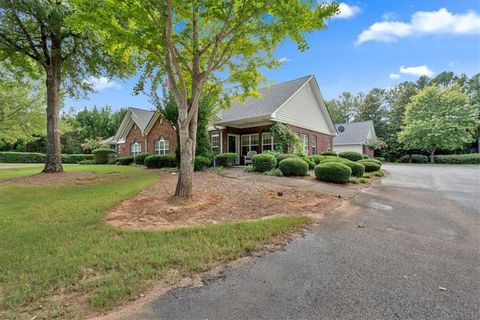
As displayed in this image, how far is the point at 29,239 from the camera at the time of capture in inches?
172

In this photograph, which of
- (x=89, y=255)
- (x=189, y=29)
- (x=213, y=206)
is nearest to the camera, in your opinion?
(x=89, y=255)

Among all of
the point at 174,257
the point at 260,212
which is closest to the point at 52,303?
the point at 174,257

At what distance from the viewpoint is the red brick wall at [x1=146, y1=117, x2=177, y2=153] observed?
Answer: 2141 cm

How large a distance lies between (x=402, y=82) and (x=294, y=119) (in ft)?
145

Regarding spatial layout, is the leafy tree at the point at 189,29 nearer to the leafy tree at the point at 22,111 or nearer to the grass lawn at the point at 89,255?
the grass lawn at the point at 89,255

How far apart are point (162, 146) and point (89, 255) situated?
19567mm

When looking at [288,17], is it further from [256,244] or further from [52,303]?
[52,303]

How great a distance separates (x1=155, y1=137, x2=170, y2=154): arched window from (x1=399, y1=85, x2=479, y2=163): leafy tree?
28.1 meters

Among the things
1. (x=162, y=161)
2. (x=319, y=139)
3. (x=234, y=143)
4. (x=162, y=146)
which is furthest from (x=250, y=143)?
(x=162, y=146)

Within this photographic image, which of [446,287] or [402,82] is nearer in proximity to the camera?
[446,287]

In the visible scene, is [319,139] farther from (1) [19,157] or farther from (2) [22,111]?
(1) [19,157]

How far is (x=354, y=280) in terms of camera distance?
10.6ft

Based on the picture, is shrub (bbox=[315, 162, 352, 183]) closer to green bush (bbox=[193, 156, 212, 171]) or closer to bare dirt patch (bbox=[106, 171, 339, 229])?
bare dirt patch (bbox=[106, 171, 339, 229])

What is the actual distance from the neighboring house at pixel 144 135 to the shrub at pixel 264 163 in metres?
9.37
